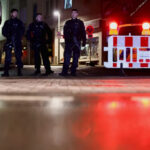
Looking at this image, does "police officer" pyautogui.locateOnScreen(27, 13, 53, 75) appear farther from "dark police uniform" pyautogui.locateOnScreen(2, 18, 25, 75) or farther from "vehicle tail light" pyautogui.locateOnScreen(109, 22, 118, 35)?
"vehicle tail light" pyautogui.locateOnScreen(109, 22, 118, 35)

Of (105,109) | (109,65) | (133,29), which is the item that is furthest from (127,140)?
(133,29)

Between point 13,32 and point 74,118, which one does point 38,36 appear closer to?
point 13,32

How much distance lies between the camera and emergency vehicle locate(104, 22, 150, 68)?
1266cm

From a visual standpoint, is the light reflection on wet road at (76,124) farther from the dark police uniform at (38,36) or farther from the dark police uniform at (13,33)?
the dark police uniform at (38,36)

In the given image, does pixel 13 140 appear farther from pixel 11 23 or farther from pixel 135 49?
pixel 135 49

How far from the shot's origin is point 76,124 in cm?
427

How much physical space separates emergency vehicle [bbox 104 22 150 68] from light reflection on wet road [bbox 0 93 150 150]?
6074mm

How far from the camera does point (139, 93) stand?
25.3 feet

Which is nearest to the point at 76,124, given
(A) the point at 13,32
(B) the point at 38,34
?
(A) the point at 13,32

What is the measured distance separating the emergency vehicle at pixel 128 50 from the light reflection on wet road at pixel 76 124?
6.07 m

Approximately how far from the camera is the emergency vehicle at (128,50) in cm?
1266

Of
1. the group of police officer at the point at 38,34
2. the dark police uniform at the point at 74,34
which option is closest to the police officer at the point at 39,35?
the group of police officer at the point at 38,34

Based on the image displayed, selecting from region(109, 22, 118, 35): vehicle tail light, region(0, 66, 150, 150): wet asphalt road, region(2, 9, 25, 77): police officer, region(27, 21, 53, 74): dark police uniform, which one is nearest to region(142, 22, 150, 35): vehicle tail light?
region(109, 22, 118, 35): vehicle tail light

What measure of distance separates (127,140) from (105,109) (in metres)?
2.04
